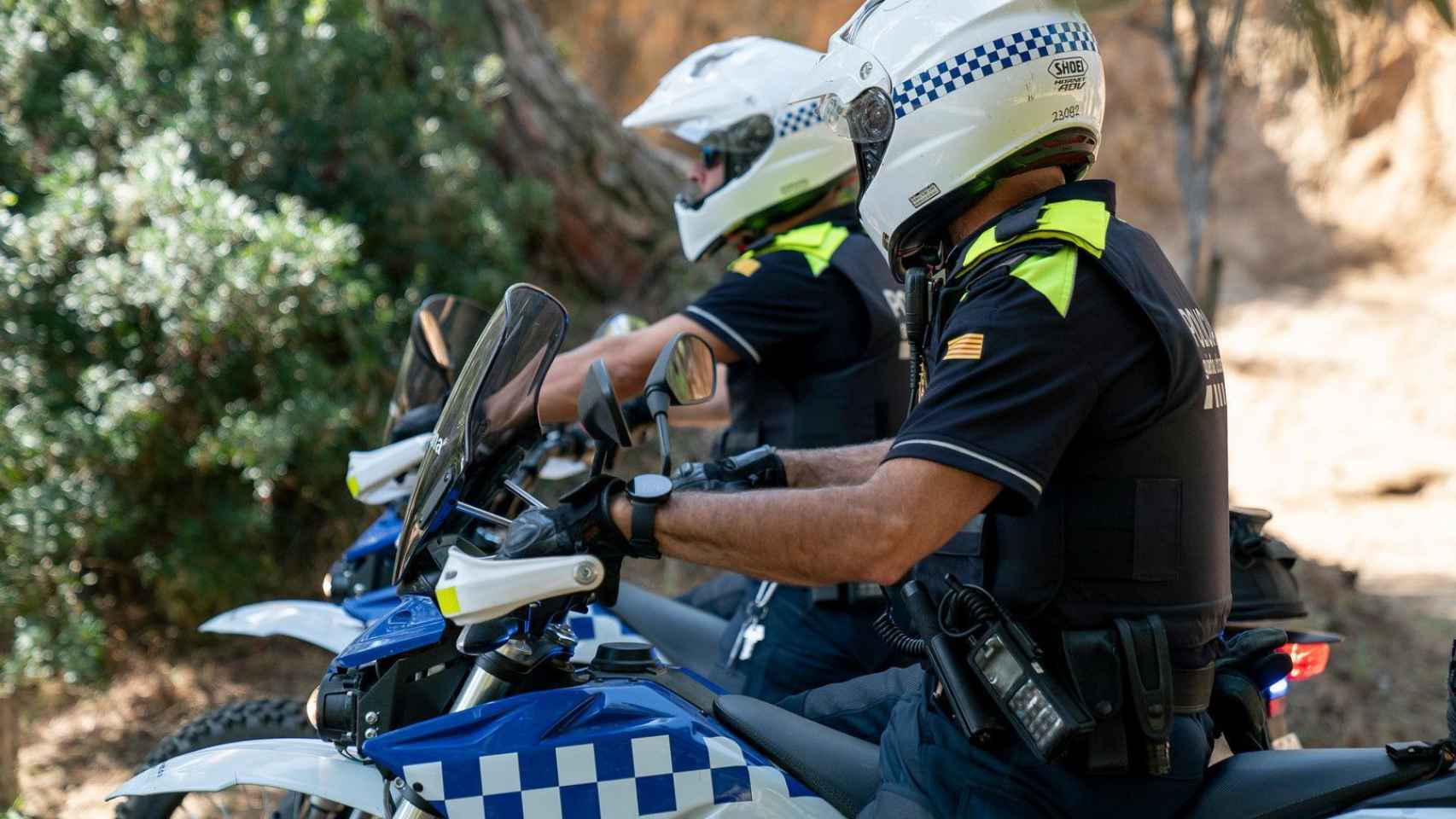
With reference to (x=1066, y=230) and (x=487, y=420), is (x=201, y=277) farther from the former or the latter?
(x=1066, y=230)

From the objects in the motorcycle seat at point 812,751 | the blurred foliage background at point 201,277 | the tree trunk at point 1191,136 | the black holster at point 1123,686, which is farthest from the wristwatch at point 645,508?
the tree trunk at point 1191,136

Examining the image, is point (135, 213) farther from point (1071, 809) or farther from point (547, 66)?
point (1071, 809)

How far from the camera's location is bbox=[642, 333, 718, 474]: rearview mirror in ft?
6.64

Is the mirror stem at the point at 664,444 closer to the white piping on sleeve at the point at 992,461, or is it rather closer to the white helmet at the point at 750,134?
the white piping on sleeve at the point at 992,461

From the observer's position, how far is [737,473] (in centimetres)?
226

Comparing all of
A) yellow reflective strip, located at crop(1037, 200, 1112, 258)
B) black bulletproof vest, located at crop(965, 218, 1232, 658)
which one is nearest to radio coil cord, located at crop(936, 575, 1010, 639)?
black bulletproof vest, located at crop(965, 218, 1232, 658)

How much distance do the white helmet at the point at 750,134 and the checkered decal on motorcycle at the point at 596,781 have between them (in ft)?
5.43

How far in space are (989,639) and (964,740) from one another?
20 cm

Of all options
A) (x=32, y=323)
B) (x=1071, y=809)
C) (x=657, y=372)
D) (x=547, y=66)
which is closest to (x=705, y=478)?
(x=657, y=372)

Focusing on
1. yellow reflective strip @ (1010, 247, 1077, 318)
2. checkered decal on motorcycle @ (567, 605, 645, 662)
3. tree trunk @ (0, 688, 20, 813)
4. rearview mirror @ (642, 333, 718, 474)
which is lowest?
tree trunk @ (0, 688, 20, 813)

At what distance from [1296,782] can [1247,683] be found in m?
0.37

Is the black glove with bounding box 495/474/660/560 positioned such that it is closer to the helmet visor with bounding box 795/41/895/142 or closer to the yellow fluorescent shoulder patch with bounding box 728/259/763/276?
the helmet visor with bounding box 795/41/895/142

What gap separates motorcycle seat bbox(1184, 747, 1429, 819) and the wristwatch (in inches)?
35.4

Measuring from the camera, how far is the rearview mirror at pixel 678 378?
Result: 2.02 metres
